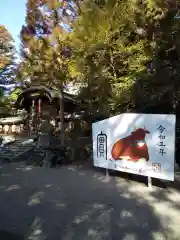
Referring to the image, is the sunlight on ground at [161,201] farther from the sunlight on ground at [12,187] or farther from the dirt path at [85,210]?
the sunlight on ground at [12,187]

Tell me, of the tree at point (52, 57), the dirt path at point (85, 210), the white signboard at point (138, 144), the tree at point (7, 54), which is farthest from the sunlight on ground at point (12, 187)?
the tree at point (7, 54)

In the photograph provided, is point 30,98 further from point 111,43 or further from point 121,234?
point 121,234

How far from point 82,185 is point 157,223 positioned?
126 inches

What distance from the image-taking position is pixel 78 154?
39.9 ft

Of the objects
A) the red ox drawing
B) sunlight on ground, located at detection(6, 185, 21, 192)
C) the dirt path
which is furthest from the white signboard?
sunlight on ground, located at detection(6, 185, 21, 192)

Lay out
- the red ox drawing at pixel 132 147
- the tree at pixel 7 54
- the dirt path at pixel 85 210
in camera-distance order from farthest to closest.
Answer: the tree at pixel 7 54
the red ox drawing at pixel 132 147
the dirt path at pixel 85 210

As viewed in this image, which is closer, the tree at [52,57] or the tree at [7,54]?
the tree at [52,57]

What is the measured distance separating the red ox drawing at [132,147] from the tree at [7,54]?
69.1 feet

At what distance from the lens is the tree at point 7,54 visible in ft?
87.1

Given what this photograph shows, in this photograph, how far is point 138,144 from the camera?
718cm

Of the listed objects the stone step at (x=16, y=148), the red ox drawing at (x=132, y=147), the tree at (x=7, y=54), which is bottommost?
the stone step at (x=16, y=148)

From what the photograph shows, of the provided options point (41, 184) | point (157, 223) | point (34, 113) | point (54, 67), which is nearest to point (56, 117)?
point (34, 113)

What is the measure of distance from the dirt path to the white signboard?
0.55 meters

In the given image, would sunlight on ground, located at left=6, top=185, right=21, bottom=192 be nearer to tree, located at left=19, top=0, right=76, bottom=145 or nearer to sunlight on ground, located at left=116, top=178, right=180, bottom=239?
sunlight on ground, located at left=116, top=178, right=180, bottom=239
